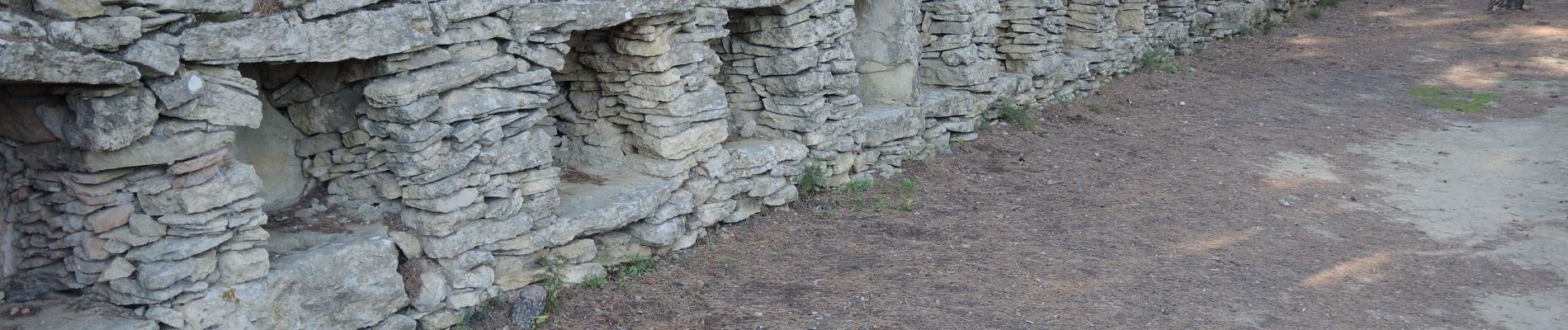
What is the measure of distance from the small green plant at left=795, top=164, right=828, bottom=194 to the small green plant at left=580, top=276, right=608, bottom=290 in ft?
5.94

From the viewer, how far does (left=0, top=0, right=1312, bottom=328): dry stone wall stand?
4.41 meters

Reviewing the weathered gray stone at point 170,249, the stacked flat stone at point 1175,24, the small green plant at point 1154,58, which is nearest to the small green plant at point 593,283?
the weathered gray stone at point 170,249

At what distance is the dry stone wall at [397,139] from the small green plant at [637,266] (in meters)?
0.08

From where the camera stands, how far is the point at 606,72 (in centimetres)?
666

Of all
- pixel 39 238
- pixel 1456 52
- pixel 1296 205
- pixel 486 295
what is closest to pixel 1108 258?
pixel 1296 205

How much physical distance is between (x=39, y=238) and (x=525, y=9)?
216 centimetres

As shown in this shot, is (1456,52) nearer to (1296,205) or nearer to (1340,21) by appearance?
(1340,21)

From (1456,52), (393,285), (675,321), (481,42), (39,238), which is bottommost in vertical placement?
(1456,52)

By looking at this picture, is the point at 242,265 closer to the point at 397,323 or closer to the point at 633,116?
the point at 397,323

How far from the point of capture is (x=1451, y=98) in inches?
441

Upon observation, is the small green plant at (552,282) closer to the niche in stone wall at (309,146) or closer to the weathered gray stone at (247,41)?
the niche in stone wall at (309,146)

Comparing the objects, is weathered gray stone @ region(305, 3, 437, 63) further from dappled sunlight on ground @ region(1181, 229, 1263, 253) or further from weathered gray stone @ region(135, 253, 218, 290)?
dappled sunlight on ground @ region(1181, 229, 1263, 253)

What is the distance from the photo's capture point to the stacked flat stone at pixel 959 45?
9102 mm

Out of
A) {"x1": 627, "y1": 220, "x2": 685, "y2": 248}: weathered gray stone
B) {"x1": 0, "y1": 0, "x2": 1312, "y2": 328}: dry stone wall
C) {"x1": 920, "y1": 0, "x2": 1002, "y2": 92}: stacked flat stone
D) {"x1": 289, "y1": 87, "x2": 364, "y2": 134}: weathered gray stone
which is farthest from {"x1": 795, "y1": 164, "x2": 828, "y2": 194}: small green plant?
{"x1": 289, "y1": 87, "x2": 364, "y2": 134}: weathered gray stone
